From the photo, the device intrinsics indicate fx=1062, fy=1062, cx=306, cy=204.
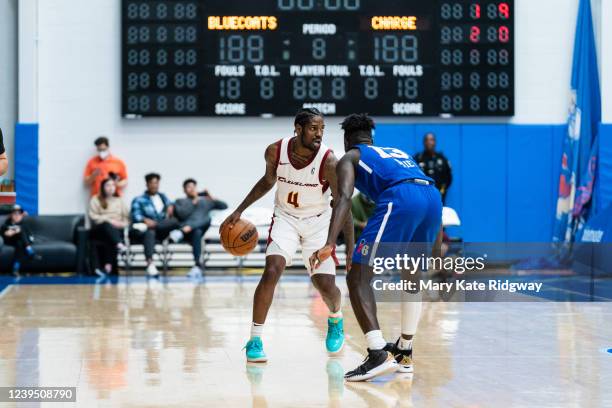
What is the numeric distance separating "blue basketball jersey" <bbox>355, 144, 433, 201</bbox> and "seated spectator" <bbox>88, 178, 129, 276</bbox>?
1013 cm

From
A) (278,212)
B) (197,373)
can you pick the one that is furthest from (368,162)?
(197,373)

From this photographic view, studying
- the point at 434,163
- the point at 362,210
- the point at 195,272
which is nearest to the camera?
the point at 362,210

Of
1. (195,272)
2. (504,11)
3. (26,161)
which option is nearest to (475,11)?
(504,11)

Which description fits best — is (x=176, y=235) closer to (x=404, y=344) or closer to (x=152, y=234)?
(x=152, y=234)

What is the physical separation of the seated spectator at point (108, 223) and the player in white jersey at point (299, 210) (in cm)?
897

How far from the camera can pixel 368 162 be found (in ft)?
21.9

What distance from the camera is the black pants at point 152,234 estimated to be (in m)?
16.3

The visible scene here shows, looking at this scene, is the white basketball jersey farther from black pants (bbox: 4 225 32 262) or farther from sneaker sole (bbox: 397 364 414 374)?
black pants (bbox: 4 225 32 262)

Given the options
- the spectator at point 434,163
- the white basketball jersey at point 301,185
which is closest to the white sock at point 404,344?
the white basketball jersey at point 301,185

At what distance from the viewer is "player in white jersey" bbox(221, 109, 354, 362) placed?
7.18 meters

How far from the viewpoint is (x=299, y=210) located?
7.54 metres

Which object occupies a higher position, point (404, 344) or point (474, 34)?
point (474, 34)

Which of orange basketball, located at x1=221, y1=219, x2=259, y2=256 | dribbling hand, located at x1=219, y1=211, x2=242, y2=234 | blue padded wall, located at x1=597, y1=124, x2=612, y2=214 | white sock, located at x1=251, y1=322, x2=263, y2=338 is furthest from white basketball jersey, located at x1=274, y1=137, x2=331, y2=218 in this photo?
blue padded wall, located at x1=597, y1=124, x2=612, y2=214

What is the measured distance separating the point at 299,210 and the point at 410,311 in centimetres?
126
